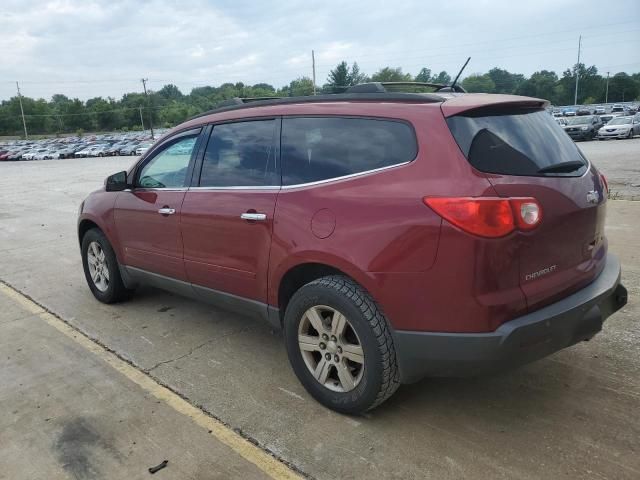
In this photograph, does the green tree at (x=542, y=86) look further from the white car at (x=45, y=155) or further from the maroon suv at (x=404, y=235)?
the maroon suv at (x=404, y=235)

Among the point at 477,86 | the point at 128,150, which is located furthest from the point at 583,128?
the point at 128,150

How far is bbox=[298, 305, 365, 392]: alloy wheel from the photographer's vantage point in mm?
2826

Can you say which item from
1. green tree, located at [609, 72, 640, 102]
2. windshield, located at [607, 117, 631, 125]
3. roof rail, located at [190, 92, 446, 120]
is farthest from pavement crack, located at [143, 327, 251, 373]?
green tree, located at [609, 72, 640, 102]

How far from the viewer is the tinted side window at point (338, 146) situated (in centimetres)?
271

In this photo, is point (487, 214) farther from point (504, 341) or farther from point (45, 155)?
point (45, 155)

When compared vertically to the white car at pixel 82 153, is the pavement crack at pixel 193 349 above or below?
above

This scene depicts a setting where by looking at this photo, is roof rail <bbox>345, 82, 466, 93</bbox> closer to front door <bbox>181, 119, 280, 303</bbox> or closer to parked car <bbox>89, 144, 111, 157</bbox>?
front door <bbox>181, 119, 280, 303</bbox>

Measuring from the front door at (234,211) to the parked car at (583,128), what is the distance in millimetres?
29573

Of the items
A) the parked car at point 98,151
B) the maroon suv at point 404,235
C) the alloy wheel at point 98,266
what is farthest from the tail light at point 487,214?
the parked car at point 98,151

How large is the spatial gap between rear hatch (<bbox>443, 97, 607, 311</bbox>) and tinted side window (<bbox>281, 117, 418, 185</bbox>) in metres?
0.29

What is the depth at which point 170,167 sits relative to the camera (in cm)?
414

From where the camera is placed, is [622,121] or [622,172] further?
[622,121]

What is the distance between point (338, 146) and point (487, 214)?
0.98 metres

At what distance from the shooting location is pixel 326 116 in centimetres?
308
